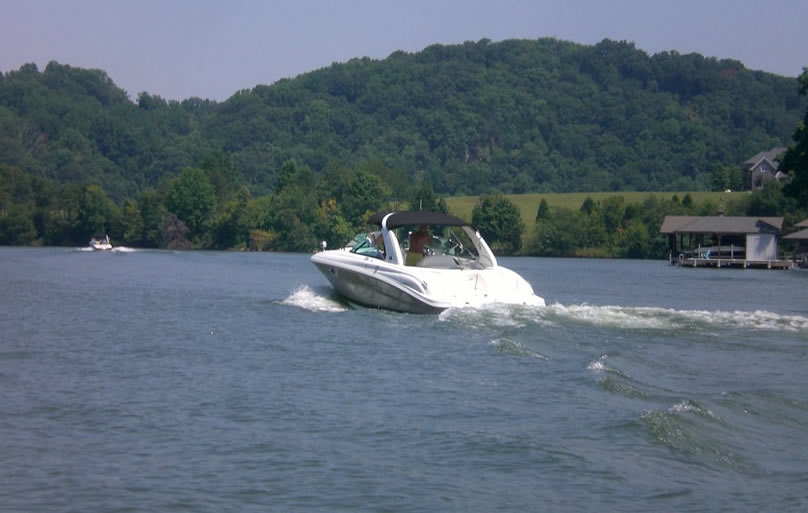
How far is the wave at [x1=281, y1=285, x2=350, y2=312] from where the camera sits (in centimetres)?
2631

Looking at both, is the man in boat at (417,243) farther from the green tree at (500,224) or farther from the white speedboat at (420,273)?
the green tree at (500,224)

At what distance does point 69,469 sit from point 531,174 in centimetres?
18881

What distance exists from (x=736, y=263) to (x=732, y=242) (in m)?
7.24

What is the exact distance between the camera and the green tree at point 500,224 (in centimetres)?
9706

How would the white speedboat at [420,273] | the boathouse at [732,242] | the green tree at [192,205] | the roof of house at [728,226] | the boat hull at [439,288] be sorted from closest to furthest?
the boat hull at [439,288], the white speedboat at [420,273], the boathouse at [732,242], the roof of house at [728,226], the green tree at [192,205]

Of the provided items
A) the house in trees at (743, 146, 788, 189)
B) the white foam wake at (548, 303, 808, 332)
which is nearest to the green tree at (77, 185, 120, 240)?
the house in trees at (743, 146, 788, 189)

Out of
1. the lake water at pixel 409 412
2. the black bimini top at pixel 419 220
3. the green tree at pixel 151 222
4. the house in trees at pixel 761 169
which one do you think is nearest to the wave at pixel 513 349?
the lake water at pixel 409 412

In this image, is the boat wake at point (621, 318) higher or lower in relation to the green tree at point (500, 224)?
lower

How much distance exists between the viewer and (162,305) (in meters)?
28.4

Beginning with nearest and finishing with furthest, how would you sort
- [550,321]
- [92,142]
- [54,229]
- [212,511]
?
[212,511]
[550,321]
[54,229]
[92,142]

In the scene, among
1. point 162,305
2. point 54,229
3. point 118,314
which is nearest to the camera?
point 118,314

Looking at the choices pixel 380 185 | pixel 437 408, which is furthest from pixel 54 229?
pixel 437 408

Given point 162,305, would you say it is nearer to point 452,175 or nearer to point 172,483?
point 172,483

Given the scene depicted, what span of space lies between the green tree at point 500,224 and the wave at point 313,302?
220 feet
